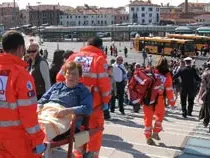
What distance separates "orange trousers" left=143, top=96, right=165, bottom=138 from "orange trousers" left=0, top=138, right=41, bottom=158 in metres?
3.91

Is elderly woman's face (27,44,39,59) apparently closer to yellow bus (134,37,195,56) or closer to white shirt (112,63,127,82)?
white shirt (112,63,127,82)

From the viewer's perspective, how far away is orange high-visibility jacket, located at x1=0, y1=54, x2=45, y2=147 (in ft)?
13.4

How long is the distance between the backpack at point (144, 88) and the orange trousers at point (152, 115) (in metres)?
0.11

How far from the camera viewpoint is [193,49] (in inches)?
2076

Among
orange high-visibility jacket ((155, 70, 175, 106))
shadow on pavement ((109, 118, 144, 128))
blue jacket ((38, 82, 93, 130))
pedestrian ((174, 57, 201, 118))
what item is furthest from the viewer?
pedestrian ((174, 57, 201, 118))

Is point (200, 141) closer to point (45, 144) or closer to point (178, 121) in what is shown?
point (178, 121)

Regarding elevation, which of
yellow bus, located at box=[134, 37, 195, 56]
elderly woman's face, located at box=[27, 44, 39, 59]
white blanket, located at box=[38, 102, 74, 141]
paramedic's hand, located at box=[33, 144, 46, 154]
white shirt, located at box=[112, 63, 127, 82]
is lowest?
yellow bus, located at box=[134, 37, 195, 56]

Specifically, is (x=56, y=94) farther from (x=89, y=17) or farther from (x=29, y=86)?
(x=89, y=17)

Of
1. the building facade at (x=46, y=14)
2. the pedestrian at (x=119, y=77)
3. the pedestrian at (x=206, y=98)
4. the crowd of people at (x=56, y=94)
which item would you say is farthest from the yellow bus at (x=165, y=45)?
the building facade at (x=46, y=14)

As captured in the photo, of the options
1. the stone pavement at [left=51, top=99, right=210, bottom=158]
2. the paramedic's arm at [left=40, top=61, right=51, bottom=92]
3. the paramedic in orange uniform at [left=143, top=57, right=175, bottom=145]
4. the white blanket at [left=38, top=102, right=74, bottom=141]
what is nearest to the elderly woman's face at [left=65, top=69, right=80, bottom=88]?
the white blanket at [left=38, top=102, right=74, bottom=141]

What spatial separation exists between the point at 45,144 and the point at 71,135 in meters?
0.45

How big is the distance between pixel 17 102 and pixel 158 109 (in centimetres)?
449

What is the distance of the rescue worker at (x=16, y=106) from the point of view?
4.08 meters

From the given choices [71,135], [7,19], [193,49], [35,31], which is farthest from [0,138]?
[7,19]
